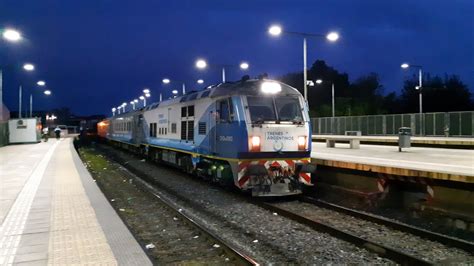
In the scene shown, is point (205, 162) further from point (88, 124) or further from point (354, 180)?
point (88, 124)

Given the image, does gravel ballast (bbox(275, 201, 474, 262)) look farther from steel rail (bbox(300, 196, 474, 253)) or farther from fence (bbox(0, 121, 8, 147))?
fence (bbox(0, 121, 8, 147))

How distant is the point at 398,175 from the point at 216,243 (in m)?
6.27

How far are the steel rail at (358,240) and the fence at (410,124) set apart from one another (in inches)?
1016

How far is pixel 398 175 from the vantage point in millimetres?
12273

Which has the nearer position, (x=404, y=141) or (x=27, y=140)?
(x=404, y=141)

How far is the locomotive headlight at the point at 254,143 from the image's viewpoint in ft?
40.1

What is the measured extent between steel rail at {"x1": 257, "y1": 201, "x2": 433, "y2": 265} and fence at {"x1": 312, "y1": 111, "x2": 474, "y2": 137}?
25.8 meters

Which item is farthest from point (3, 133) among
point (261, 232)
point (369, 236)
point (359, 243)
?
point (359, 243)

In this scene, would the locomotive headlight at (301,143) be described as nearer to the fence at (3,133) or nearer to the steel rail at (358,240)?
the steel rail at (358,240)

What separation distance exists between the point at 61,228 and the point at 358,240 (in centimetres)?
534

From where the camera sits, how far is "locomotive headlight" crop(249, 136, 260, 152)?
12219 millimetres

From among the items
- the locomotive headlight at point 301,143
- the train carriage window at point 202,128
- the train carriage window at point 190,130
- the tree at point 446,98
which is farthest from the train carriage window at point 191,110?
the tree at point 446,98

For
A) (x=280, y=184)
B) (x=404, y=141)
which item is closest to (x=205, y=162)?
(x=280, y=184)

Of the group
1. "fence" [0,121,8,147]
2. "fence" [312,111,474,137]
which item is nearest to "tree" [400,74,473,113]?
"fence" [312,111,474,137]
